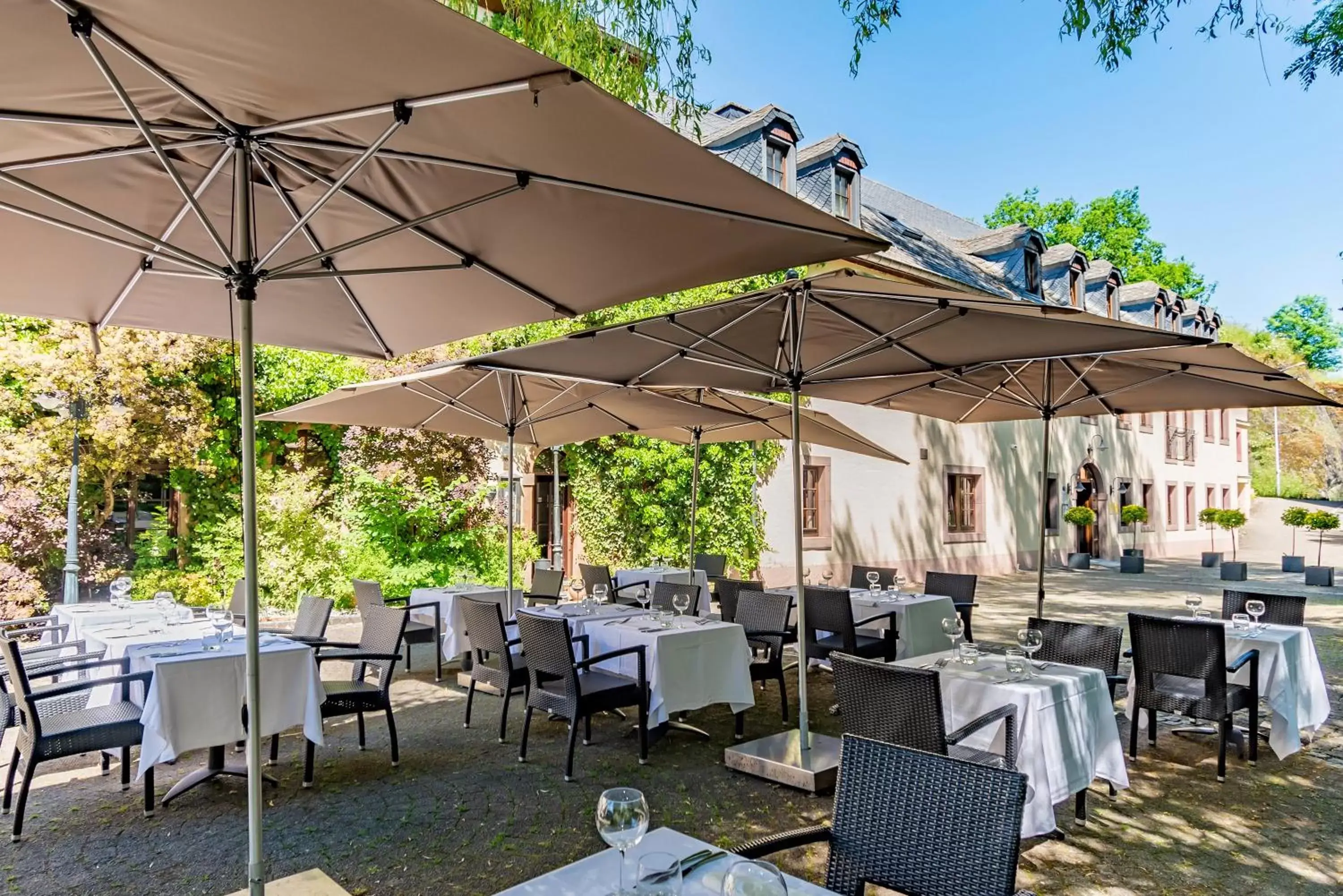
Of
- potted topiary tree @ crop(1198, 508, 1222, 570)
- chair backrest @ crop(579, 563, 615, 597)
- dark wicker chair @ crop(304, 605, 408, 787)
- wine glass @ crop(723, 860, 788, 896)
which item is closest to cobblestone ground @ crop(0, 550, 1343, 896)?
dark wicker chair @ crop(304, 605, 408, 787)

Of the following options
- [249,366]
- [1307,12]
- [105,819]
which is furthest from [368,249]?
[1307,12]

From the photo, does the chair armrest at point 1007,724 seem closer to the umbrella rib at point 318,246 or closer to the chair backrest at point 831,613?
the chair backrest at point 831,613

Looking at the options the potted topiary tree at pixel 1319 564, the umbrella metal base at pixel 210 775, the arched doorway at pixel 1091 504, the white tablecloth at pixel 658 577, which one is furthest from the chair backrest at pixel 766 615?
the arched doorway at pixel 1091 504

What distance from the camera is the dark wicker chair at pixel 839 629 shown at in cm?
636

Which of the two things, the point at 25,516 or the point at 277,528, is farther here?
the point at 277,528

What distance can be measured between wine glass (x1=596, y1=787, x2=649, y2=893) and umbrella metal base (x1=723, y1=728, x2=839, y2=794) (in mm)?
3172

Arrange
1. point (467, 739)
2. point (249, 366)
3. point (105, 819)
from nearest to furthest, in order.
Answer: point (249, 366), point (105, 819), point (467, 739)

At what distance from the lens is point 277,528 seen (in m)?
11.0

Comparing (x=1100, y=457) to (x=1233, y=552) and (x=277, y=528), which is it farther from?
(x=277, y=528)

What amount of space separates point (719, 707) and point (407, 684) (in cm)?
300

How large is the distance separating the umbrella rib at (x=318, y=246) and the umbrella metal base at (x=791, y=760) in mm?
3262

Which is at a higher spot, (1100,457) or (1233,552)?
(1100,457)

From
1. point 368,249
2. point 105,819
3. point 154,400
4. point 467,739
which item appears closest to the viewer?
point 368,249

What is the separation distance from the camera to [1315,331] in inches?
1688
